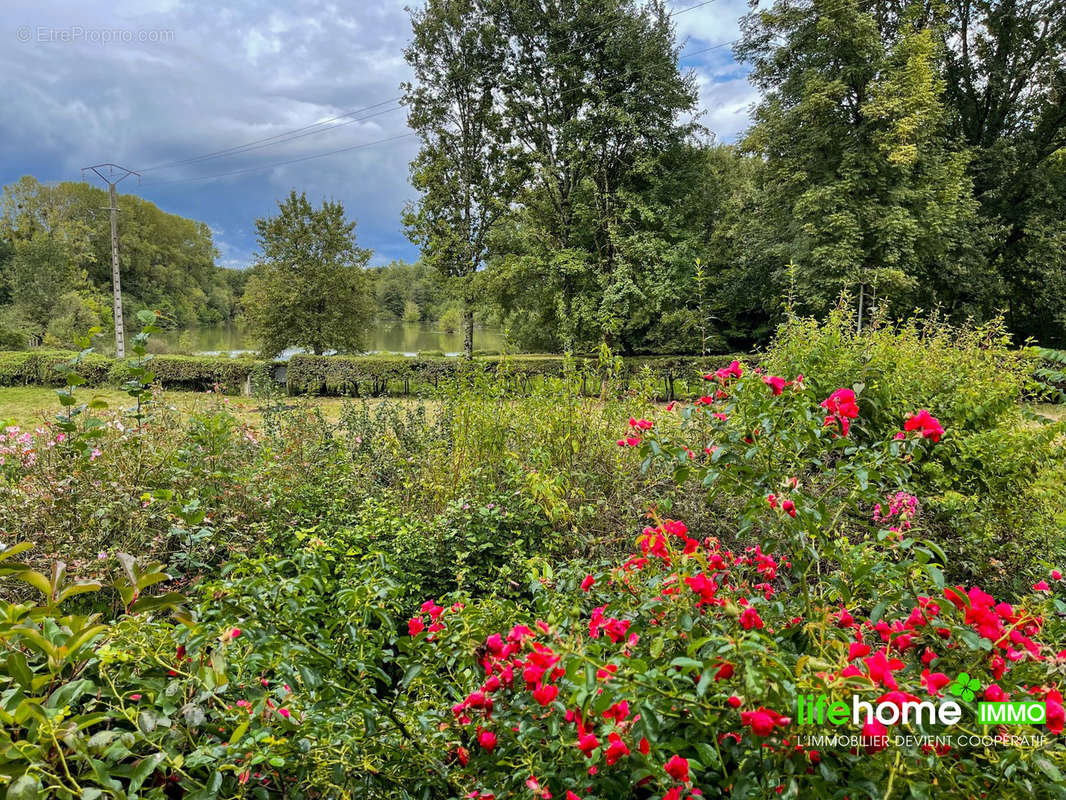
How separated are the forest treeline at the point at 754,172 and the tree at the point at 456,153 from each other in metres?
0.06

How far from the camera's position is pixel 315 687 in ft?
3.38

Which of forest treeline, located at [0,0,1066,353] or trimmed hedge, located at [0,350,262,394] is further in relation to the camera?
trimmed hedge, located at [0,350,262,394]

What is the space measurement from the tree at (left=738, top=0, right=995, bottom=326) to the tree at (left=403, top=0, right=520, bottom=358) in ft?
22.0

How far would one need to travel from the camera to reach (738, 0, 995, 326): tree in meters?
10.9

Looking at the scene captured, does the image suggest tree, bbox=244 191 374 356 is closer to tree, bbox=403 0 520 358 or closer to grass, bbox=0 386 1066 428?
tree, bbox=403 0 520 358

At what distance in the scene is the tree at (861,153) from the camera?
10914 millimetres

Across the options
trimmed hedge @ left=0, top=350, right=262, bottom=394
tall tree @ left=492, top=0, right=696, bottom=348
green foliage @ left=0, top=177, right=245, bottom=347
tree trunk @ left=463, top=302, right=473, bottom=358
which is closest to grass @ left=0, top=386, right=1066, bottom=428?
trimmed hedge @ left=0, top=350, right=262, bottom=394

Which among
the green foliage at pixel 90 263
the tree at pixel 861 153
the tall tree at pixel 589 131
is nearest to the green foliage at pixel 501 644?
the green foliage at pixel 90 263

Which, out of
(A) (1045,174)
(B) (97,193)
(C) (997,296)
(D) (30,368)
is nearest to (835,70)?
(A) (1045,174)

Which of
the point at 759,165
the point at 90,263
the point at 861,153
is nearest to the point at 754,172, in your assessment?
the point at 759,165

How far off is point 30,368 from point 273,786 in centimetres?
1681

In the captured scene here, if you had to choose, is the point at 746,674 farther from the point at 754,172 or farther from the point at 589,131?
the point at 754,172

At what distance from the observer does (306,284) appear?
15.6 metres

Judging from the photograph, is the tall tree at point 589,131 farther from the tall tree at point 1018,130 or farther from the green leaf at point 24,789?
the green leaf at point 24,789
